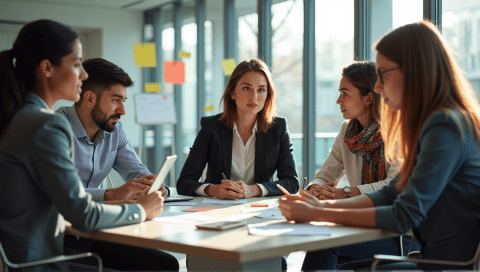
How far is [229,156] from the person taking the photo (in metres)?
2.96

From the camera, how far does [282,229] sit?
65.9 inches

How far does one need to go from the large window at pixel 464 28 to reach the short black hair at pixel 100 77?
7.48ft

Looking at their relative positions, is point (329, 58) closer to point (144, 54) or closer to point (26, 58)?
point (144, 54)

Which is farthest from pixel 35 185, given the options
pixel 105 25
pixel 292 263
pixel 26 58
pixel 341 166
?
pixel 105 25

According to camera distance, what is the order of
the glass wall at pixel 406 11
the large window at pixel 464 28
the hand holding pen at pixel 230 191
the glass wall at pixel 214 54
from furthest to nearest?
the glass wall at pixel 214 54
the glass wall at pixel 406 11
the large window at pixel 464 28
the hand holding pen at pixel 230 191

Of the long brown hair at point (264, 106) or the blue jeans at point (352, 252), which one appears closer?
the blue jeans at point (352, 252)

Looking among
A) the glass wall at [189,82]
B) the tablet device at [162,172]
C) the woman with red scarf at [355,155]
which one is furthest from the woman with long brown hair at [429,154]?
the glass wall at [189,82]

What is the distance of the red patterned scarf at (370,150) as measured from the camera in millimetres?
2539

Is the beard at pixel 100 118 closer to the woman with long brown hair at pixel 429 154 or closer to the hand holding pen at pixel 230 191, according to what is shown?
the hand holding pen at pixel 230 191

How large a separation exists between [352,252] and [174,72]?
4.08 m

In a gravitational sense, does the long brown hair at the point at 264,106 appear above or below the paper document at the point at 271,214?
above

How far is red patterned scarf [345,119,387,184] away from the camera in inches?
100.0

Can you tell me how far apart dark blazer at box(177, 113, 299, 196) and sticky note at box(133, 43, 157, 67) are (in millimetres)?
2648

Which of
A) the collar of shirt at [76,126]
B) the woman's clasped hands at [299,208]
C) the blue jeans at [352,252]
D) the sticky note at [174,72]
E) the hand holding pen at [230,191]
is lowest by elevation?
the blue jeans at [352,252]
